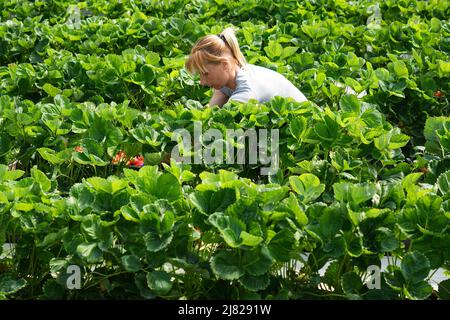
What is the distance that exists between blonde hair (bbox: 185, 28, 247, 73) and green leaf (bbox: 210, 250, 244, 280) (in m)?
1.90

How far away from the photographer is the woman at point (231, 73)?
4.37 metres

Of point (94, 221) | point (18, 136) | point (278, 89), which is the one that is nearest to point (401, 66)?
point (278, 89)

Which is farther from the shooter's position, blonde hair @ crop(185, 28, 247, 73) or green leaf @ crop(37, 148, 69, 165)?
blonde hair @ crop(185, 28, 247, 73)

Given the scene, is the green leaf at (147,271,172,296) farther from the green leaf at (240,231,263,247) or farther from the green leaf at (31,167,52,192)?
the green leaf at (31,167,52,192)

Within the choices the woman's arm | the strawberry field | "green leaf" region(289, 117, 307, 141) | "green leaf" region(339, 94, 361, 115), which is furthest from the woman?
"green leaf" region(289, 117, 307, 141)

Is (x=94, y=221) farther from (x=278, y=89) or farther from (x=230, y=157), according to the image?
(x=278, y=89)

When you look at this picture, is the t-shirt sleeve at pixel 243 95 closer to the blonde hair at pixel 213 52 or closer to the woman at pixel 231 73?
the woman at pixel 231 73

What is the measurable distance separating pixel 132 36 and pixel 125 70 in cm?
138

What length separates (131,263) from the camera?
268 cm

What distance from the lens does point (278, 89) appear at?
4367 millimetres

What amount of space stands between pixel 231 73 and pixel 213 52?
15 centimetres

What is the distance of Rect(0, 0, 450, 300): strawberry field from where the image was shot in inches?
106

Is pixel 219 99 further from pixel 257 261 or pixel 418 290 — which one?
pixel 418 290

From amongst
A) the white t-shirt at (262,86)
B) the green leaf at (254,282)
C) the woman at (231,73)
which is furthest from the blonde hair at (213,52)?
the green leaf at (254,282)
